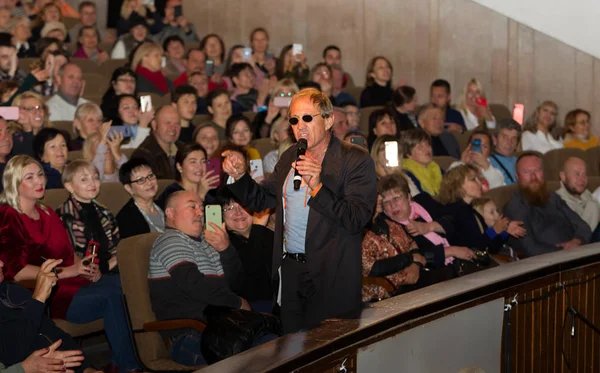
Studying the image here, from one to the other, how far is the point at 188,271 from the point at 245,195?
0.78m

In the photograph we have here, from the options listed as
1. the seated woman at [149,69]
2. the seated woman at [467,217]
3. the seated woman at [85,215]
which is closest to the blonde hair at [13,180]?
the seated woman at [85,215]

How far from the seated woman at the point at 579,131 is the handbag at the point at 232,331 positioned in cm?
482

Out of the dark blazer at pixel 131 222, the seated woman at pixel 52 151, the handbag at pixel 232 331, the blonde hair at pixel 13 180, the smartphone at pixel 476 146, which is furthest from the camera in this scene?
the smartphone at pixel 476 146

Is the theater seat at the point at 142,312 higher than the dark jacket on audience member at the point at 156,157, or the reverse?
the dark jacket on audience member at the point at 156,157

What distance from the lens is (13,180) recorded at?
4.34 m

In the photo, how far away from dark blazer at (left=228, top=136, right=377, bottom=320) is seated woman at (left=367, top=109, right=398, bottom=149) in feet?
11.3

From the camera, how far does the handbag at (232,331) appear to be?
3.56m

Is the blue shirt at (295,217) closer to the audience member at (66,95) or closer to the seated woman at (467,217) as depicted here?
the seated woman at (467,217)

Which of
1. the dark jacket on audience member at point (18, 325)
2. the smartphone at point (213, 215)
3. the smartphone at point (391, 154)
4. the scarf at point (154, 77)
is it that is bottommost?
the dark jacket on audience member at point (18, 325)

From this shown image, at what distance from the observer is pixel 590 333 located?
3777mm

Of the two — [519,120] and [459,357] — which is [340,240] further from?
[519,120]

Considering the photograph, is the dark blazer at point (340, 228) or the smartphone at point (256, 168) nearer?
the dark blazer at point (340, 228)

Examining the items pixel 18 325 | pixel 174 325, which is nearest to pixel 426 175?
pixel 174 325

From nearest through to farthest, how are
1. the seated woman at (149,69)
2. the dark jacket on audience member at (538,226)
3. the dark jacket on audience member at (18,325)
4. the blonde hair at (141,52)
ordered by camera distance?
the dark jacket on audience member at (18,325)
the dark jacket on audience member at (538,226)
the seated woman at (149,69)
the blonde hair at (141,52)
